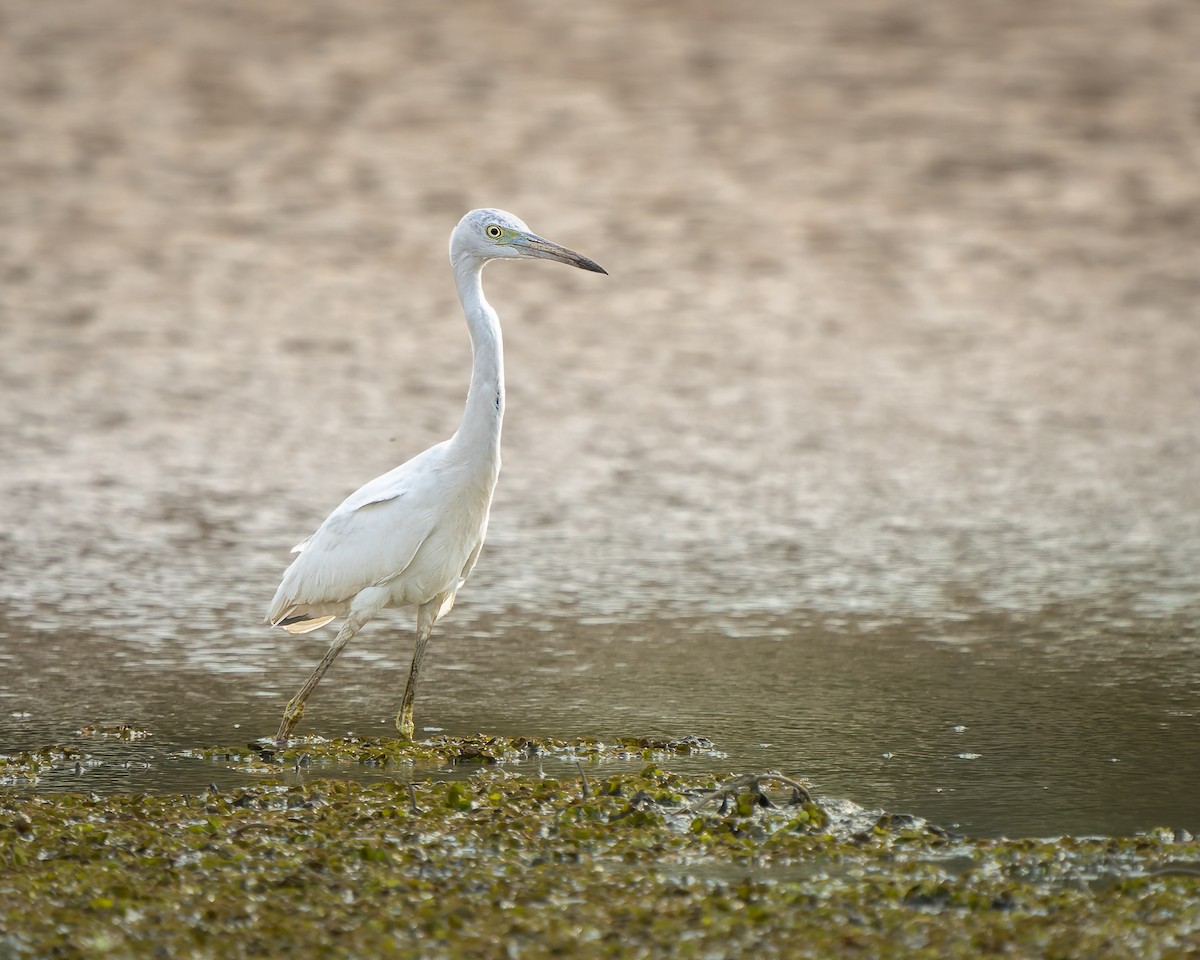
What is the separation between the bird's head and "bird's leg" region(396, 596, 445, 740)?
158 cm

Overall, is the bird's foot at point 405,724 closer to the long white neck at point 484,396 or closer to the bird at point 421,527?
the bird at point 421,527

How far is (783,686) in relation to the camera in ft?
25.6

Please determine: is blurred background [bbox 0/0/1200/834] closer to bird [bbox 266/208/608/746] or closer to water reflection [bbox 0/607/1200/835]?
water reflection [bbox 0/607/1200/835]

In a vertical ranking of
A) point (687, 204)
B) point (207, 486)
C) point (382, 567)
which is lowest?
point (207, 486)

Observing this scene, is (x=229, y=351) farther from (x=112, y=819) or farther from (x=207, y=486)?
(x=112, y=819)

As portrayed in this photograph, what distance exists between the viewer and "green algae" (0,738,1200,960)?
4586 mm

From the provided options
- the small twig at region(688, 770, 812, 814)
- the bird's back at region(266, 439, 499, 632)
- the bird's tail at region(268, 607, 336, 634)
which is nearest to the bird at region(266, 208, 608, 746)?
the bird's back at region(266, 439, 499, 632)

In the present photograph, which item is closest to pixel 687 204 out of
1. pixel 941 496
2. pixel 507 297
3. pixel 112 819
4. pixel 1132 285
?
pixel 507 297

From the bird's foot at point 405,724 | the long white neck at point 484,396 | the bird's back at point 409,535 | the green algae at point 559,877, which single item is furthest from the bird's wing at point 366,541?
the green algae at point 559,877

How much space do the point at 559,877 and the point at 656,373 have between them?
1020 centimetres

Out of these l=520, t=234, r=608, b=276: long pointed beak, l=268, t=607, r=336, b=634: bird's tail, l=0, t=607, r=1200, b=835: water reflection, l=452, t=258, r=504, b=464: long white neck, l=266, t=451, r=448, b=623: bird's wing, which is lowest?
l=0, t=607, r=1200, b=835: water reflection

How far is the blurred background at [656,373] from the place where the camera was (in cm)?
770

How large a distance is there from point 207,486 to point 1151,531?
6.64 meters

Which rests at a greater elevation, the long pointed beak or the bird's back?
the long pointed beak
